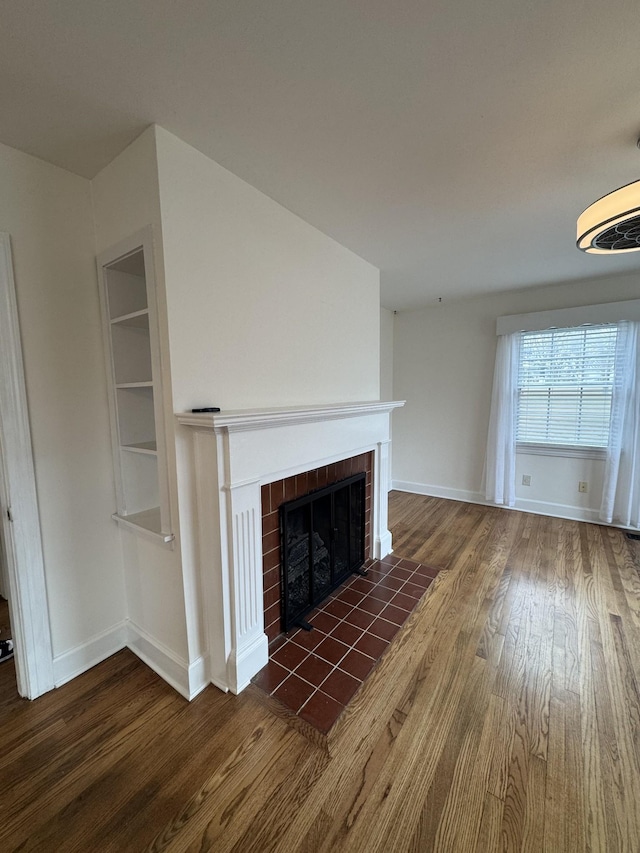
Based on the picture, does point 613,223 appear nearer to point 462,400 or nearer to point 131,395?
point 131,395

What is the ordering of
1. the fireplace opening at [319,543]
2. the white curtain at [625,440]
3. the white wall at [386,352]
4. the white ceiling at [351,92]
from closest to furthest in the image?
the white ceiling at [351,92] < the fireplace opening at [319,543] < the white curtain at [625,440] < the white wall at [386,352]

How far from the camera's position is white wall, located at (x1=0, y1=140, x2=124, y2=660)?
4.84 ft

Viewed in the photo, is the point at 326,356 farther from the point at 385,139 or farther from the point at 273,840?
the point at 273,840

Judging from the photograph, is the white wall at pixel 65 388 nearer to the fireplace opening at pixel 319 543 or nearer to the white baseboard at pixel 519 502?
the fireplace opening at pixel 319 543

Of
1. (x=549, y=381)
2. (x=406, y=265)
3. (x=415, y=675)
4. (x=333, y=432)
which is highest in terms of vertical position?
(x=406, y=265)

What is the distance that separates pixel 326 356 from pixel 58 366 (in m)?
1.45

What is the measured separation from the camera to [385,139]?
1404 mm

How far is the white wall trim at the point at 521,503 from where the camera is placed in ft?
11.7

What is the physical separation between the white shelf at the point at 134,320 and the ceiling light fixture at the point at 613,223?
1.94 meters

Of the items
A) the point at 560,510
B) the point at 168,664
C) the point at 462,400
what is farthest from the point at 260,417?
the point at 560,510

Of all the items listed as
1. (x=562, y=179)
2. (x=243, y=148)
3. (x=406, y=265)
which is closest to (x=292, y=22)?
(x=243, y=148)

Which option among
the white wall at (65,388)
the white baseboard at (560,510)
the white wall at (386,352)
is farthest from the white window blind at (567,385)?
the white wall at (65,388)

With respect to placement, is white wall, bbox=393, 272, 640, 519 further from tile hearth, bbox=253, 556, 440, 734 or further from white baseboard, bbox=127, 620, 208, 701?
white baseboard, bbox=127, 620, 208, 701

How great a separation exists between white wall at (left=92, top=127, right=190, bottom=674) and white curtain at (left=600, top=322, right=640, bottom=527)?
12.8 feet
